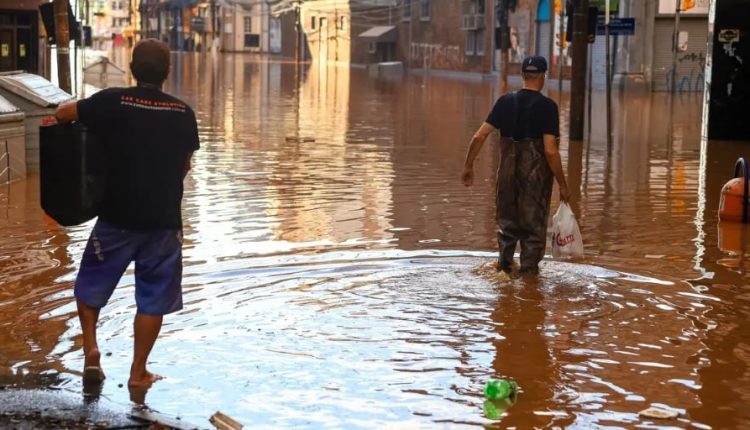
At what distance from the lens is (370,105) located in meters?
34.3

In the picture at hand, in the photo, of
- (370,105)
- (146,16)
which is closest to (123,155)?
(370,105)

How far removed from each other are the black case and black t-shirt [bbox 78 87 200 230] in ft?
0.16

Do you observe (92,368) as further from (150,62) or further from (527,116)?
(527,116)

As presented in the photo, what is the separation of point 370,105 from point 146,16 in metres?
114

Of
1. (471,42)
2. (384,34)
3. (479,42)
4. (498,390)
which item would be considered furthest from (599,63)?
(498,390)

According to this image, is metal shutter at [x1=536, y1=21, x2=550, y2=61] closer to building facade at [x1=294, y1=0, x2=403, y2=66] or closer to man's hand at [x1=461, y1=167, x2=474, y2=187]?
building facade at [x1=294, y1=0, x2=403, y2=66]

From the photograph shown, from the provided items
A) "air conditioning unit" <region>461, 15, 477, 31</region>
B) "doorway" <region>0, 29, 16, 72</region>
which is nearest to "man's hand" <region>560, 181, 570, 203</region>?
"doorway" <region>0, 29, 16, 72</region>

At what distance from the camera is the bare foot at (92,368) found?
6277mm

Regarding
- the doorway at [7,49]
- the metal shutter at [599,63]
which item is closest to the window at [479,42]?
the metal shutter at [599,63]

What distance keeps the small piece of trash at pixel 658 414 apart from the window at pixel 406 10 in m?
71.3

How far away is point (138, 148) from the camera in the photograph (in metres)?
6.14

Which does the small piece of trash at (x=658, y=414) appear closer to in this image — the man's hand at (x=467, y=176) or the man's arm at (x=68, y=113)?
the man's arm at (x=68, y=113)

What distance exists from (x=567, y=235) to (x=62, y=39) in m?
12.5

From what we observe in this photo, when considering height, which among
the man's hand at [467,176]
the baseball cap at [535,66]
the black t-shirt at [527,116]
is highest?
the baseball cap at [535,66]
